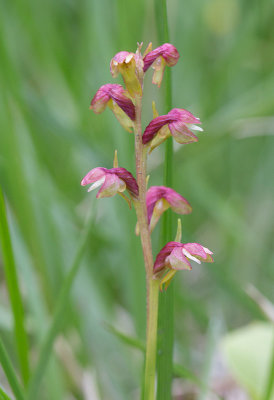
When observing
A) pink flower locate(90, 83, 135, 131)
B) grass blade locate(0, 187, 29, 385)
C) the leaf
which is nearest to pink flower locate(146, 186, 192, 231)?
pink flower locate(90, 83, 135, 131)

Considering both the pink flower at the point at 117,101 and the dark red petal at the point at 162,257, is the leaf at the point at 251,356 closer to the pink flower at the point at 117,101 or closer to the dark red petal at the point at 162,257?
the dark red petal at the point at 162,257

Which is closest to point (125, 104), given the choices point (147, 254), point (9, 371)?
point (147, 254)

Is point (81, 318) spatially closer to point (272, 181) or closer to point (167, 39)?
point (167, 39)

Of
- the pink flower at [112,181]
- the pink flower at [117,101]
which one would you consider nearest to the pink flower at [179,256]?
the pink flower at [112,181]

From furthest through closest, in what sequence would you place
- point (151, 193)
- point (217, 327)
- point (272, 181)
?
point (272, 181) → point (217, 327) → point (151, 193)

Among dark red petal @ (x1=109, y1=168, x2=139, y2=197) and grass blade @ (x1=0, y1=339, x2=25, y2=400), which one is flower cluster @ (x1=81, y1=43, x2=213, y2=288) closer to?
dark red petal @ (x1=109, y1=168, x2=139, y2=197)

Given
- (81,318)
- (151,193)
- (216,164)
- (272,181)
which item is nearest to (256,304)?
(81,318)
